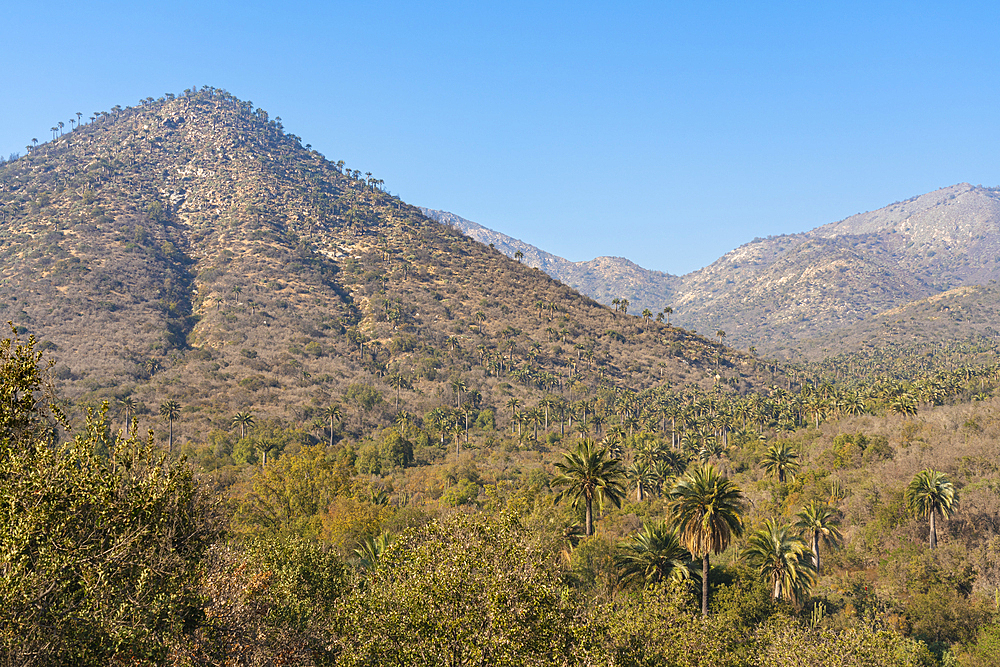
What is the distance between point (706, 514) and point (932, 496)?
2993cm

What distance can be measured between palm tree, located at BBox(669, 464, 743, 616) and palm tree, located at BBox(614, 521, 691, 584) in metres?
2.00

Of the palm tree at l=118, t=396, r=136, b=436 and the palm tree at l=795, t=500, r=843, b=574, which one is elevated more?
the palm tree at l=118, t=396, r=136, b=436

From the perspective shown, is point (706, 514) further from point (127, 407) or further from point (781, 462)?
point (127, 407)

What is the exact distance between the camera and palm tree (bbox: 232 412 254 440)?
4466 inches

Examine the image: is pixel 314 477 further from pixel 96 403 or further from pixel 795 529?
pixel 96 403

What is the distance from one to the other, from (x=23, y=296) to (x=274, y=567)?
203 meters

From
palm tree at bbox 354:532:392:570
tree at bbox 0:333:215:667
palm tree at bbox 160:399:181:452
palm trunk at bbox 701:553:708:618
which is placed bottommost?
palm trunk at bbox 701:553:708:618

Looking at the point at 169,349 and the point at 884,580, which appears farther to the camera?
the point at 169,349

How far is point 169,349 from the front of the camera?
169750mm

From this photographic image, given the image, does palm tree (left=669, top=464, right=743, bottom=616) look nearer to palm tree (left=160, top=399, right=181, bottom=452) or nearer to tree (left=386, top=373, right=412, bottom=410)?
palm tree (left=160, top=399, right=181, bottom=452)

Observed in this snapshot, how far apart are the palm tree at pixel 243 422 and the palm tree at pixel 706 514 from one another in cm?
9450

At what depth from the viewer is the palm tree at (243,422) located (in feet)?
372

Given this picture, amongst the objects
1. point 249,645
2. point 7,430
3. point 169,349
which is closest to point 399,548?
point 249,645

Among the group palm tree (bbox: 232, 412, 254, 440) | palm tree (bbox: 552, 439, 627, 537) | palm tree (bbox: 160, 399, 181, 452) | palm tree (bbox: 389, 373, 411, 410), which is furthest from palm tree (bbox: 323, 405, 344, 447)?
palm tree (bbox: 552, 439, 627, 537)
